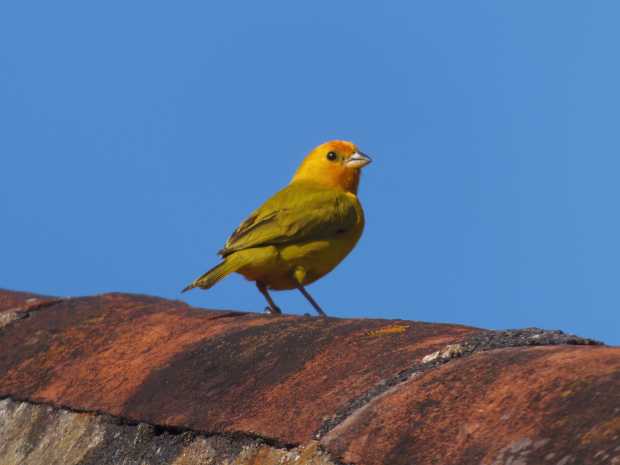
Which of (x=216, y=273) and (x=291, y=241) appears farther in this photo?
(x=291, y=241)

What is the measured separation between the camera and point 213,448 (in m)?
3.22

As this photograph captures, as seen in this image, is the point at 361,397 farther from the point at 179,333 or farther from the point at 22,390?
the point at 22,390

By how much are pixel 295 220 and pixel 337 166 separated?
1227 millimetres

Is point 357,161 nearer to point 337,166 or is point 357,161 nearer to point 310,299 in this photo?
point 337,166

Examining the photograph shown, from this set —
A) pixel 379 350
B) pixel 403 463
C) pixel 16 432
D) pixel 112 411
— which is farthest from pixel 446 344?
pixel 16 432

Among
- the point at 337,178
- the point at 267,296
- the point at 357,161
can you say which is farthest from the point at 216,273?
the point at 357,161

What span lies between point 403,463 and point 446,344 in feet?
2.08

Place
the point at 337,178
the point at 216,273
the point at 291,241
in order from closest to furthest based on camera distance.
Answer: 1. the point at 216,273
2. the point at 291,241
3. the point at 337,178

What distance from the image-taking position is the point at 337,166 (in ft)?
25.9

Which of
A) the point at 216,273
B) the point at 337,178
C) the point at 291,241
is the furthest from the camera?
the point at 337,178

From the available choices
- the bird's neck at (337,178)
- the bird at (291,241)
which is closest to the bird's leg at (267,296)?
the bird at (291,241)

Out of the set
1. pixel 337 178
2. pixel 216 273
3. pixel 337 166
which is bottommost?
pixel 216 273

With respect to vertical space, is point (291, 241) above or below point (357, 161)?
below

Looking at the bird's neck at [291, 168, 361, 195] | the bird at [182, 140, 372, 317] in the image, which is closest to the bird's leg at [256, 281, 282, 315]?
the bird at [182, 140, 372, 317]
